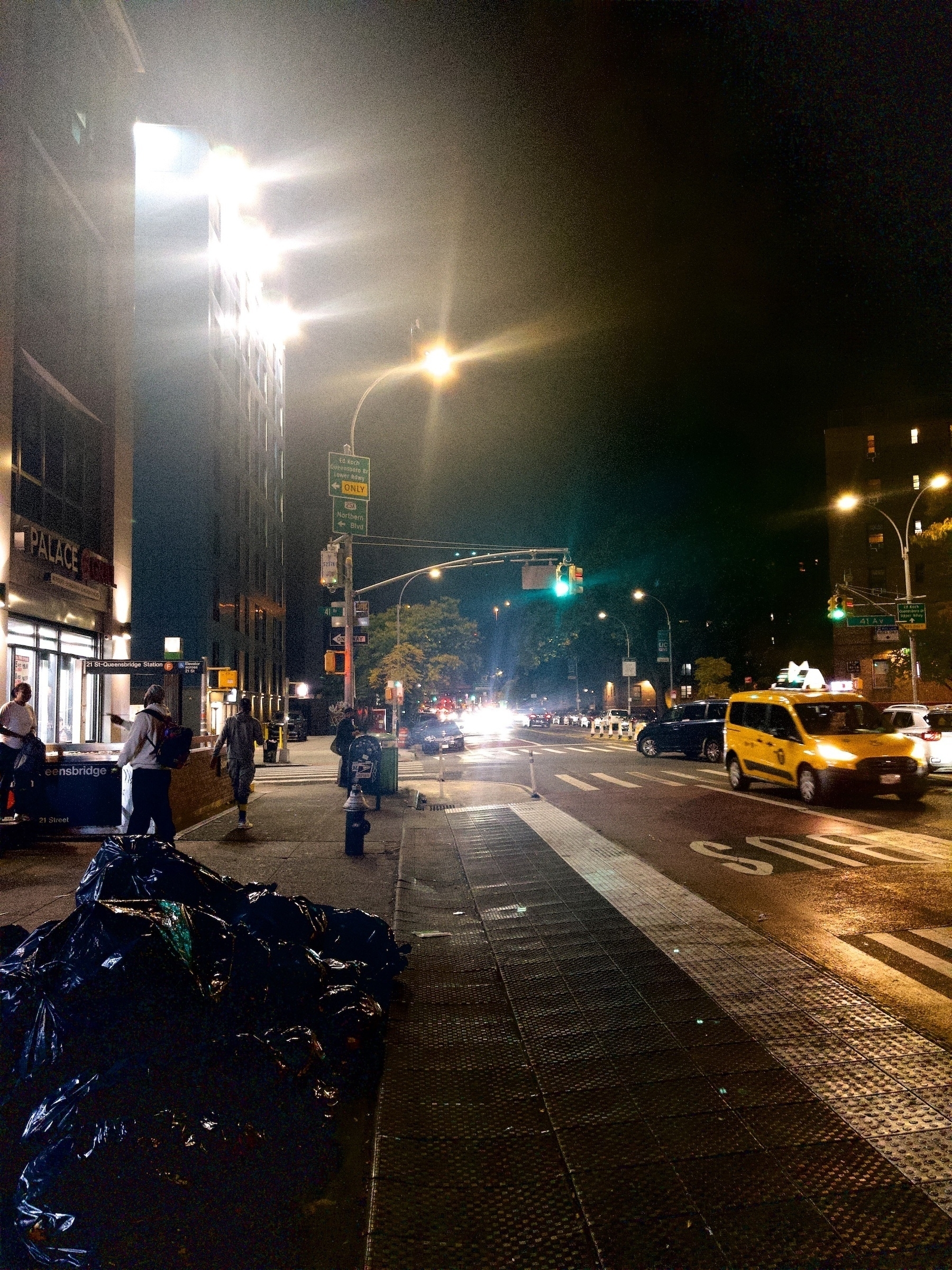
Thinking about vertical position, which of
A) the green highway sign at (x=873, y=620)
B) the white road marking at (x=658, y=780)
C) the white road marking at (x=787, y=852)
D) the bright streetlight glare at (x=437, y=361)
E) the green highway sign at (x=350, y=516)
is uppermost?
the bright streetlight glare at (x=437, y=361)

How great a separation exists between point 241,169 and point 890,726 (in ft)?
141

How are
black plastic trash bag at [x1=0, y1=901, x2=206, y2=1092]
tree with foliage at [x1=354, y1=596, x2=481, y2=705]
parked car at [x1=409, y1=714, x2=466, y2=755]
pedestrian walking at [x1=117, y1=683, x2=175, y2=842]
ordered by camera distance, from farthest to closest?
tree with foliage at [x1=354, y1=596, x2=481, y2=705]
parked car at [x1=409, y1=714, x2=466, y2=755]
pedestrian walking at [x1=117, y1=683, x2=175, y2=842]
black plastic trash bag at [x1=0, y1=901, x2=206, y2=1092]

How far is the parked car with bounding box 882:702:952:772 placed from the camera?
17.8 metres

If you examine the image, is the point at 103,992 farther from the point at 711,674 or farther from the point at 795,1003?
the point at 711,674

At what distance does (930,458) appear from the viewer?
6147 cm

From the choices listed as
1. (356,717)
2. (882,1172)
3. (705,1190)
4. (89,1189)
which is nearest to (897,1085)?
(882,1172)

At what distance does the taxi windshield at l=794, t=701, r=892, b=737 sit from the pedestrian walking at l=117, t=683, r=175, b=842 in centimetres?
1046

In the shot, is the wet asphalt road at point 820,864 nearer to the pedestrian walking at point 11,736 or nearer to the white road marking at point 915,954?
the white road marking at point 915,954

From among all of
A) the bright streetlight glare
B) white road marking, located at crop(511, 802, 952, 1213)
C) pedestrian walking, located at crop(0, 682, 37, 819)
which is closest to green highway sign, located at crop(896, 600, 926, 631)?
the bright streetlight glare

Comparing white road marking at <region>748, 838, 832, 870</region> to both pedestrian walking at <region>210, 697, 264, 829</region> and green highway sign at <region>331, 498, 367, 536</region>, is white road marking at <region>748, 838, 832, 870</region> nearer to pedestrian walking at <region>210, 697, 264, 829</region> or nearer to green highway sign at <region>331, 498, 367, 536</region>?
pedestrian walking at <region>210, 697, 264, 829</region>

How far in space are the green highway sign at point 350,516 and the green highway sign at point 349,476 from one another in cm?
8

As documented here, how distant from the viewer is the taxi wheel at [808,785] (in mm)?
13430

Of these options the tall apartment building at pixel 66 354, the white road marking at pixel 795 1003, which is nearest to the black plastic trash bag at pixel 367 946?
the white road marking at pixel 795 1003

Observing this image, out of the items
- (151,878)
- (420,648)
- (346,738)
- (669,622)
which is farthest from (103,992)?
(420,648)
